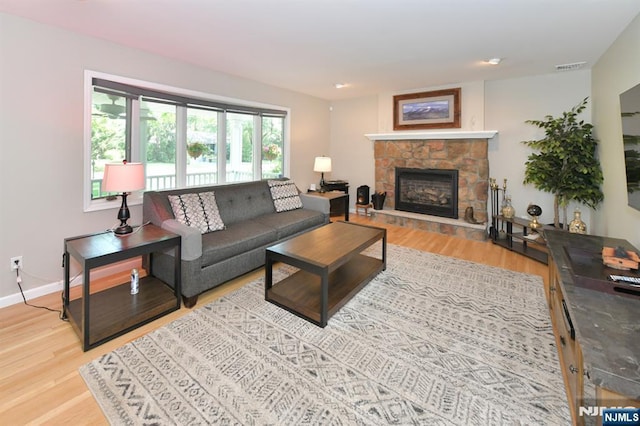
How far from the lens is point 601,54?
3330 mm

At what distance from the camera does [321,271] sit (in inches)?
89.6

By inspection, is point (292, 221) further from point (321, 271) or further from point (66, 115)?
point (66, 115)

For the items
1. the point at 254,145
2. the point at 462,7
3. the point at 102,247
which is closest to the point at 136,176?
the point at 102,247

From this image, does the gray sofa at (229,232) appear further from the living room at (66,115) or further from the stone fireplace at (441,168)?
the stone fireplace at (441,168)

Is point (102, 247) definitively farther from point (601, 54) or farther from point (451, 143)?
point (601, 54)

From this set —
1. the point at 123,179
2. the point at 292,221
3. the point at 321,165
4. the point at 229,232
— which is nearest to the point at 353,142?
the point at 321,165

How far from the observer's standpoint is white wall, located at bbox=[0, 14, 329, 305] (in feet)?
8.11

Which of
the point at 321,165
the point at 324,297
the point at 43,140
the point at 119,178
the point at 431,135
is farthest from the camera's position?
the point at 321,165

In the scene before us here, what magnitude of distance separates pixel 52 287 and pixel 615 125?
18.4 feet

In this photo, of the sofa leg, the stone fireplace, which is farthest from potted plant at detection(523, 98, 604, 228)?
the sofa leg

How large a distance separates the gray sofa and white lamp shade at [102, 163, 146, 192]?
1.58 feet

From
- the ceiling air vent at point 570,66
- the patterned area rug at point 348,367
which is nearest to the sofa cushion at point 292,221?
the patterned area rug at point 348,367

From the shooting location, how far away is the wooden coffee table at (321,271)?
235 centimetres

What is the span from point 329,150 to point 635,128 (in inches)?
192
